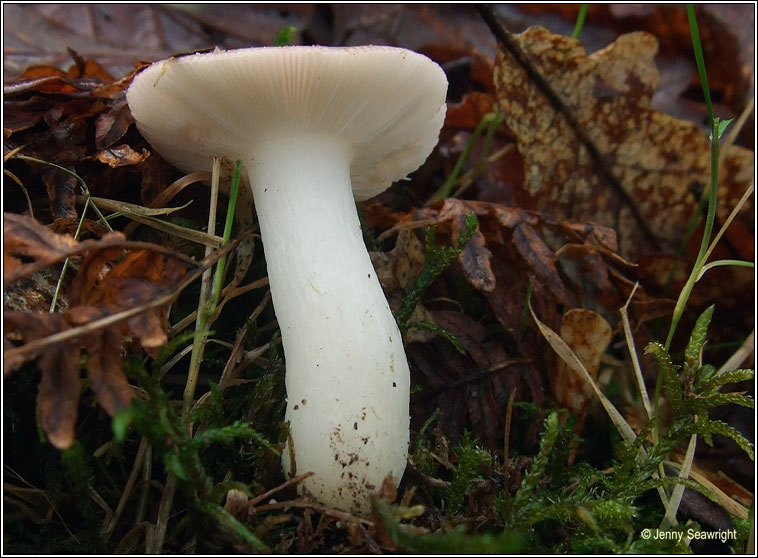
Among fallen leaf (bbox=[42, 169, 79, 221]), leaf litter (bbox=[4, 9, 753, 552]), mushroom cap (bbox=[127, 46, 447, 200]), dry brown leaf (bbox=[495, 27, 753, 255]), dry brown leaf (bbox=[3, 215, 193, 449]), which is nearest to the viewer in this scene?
dry brown leaf (bbox=[3, 215, 193, 449])

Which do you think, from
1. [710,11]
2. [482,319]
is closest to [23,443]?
[482,319]

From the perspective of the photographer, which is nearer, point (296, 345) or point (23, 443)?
point (23, 443)

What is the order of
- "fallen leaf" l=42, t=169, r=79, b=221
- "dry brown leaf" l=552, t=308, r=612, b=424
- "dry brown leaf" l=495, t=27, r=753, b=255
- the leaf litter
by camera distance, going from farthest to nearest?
"dry brown leaf" l=495, t=27, r=753, b=255
"dry brown leaf" l=552, t=308, r=612, b=424
"fallen leaf" l=42, t=169, r=79, b=221
the leaf litter

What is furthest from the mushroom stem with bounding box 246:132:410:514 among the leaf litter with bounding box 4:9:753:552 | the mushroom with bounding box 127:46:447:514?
the leaf litter with bounding box 4:9:753:552

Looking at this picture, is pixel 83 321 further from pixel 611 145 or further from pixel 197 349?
pixel 611 145

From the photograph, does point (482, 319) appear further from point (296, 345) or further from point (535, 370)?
point (296, 345)

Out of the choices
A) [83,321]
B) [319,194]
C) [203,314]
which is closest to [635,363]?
[319,194]

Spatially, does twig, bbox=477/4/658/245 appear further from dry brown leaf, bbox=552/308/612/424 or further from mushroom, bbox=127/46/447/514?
dry brown leaf, bbox=552/308/612/424

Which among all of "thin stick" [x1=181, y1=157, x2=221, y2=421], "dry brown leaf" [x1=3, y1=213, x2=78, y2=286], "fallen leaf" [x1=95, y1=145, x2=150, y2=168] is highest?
"fallen leaf" [x1=95, y1=145, x2=150, y2=168]
